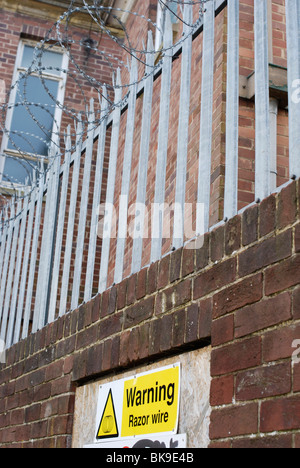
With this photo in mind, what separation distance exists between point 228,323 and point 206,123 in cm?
108

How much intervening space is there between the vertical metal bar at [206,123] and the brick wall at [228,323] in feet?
0.62

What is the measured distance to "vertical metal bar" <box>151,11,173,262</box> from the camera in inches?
146

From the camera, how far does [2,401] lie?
557cm

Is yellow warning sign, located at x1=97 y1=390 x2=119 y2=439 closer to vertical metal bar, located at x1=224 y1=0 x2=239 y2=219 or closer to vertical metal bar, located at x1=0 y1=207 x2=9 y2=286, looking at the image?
vertical metal bar, located at x1=224 y1=0 x2=239 y2=219

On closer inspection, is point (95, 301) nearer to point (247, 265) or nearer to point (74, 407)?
point (74, 407)

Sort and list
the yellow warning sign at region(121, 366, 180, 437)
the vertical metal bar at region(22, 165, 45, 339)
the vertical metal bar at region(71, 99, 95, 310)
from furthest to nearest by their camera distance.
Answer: the vertical metal bar at region(22, 165, 45, 339) < the vertical metal bar at region(71, 99, 95, 310) < the yellow warning sign at region(121, 366, 180, 437)

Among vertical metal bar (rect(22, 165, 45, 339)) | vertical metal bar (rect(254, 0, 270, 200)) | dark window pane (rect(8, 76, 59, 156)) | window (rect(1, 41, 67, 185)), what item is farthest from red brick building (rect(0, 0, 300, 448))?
dark window pane (rect(8, 76, 59, 156))

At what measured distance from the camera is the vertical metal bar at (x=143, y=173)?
12.9 ft

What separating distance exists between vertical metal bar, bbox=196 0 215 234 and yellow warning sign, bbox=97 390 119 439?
3.78 feet

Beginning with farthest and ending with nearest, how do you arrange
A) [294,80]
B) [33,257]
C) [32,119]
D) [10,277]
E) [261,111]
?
[32,119] < [10,277] < [33,257] < [261,111] < [294,80]

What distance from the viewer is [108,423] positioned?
150 inches

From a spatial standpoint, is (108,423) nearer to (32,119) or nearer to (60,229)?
(60,229)

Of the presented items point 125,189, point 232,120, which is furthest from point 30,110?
point 232,120

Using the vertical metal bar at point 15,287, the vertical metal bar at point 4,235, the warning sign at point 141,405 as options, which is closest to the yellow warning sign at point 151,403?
the warning sign at point 141,405
